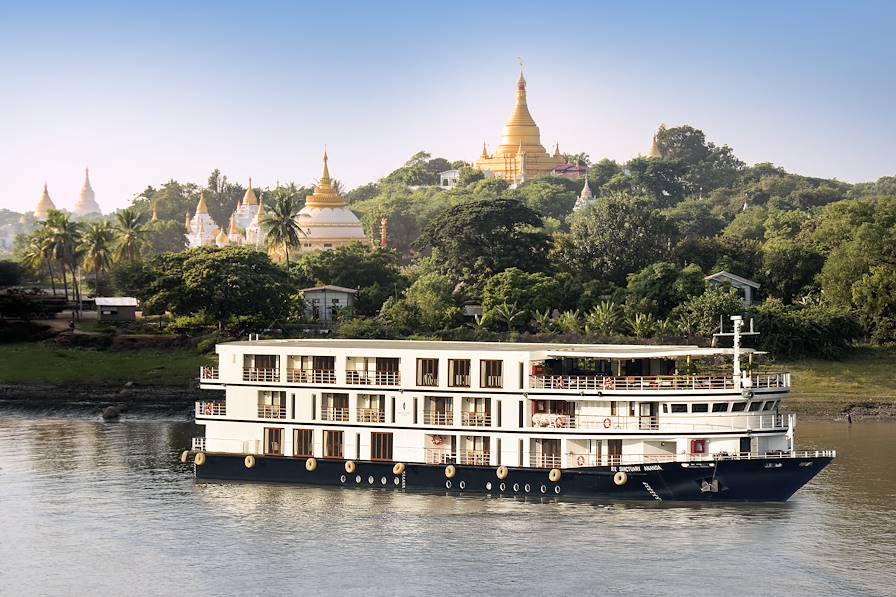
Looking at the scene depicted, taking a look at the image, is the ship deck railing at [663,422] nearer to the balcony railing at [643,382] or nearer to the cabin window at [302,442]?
the balcony railing at [643,382]

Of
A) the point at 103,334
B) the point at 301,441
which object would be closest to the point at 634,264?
the point at 103,334

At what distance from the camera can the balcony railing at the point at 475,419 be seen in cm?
4481

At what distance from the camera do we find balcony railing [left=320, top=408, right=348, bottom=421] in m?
46.2

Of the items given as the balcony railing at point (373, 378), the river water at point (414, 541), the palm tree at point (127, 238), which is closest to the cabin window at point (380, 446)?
the river water at point (414, 541)

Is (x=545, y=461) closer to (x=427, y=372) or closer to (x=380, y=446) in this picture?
(x=427, y=372)

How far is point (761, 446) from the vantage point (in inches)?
1674

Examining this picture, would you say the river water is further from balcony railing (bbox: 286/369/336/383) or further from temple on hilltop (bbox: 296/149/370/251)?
temple on hilltop (bbox: 296/149/370/251)

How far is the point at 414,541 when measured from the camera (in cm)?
3859

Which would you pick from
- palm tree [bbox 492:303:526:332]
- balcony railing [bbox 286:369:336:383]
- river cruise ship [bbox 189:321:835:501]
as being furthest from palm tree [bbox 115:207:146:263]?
balcony railing [bbox 286:369:336:383]

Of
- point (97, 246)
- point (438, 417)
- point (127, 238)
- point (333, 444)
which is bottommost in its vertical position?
point (333, 444)

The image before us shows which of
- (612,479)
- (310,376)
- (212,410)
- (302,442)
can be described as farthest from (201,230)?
(612,479)

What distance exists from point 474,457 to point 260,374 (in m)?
7.93

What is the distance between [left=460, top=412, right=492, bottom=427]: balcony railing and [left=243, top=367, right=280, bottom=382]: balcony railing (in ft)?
21.6

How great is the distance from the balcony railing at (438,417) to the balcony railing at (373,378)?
146cm
